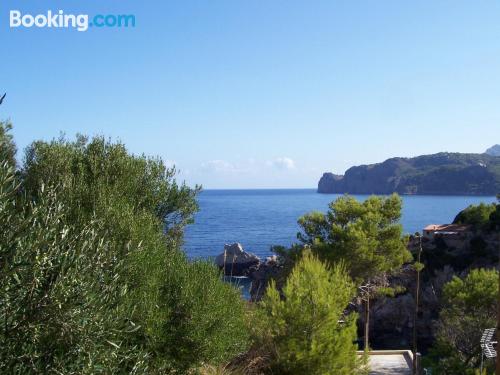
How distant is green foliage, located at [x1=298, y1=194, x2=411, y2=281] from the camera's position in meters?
25.3

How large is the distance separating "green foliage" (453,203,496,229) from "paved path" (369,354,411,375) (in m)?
44.3

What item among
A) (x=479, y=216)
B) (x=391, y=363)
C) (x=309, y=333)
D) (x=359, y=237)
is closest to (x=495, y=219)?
(x=479, y=216)

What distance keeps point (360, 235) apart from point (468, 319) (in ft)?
22.3

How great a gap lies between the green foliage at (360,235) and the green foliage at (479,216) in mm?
40734

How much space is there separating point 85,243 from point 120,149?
12.5 metres

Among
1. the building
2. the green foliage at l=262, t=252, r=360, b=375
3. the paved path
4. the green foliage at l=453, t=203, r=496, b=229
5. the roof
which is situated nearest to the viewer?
the green foliage at l=262, t=252, r=360, b=375

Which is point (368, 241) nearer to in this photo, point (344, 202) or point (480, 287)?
point (344, 202)

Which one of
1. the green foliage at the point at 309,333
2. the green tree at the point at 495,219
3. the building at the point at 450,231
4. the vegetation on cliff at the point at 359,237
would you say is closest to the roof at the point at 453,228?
the building at the point at 450,231

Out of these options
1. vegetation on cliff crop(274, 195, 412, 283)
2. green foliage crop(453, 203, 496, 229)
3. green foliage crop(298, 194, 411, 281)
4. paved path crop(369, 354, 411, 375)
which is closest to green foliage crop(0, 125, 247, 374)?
vegetation on cliff crop(274, 195, 412, 283)

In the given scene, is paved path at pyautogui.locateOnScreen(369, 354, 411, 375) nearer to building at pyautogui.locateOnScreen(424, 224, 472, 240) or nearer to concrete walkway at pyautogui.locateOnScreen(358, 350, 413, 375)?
concrete walkway at pyautogui.locateOnScreen(358, 350, 413, 375)

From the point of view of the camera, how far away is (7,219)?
7090 millimetres

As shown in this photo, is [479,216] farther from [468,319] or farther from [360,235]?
[360,235]

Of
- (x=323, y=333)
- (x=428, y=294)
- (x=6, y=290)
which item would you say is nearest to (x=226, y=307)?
(x=323, y=333)

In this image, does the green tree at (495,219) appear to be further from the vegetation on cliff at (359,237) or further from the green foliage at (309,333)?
the green foliage at (309,333)
